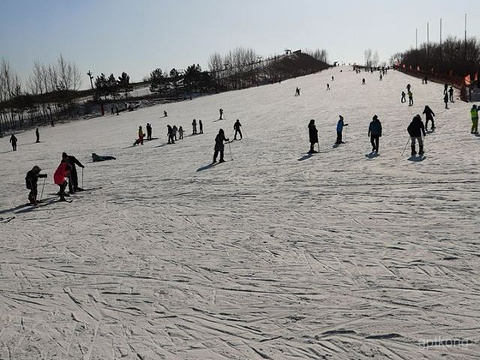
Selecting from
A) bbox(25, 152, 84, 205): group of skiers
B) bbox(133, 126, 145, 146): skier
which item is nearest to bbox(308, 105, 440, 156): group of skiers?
bbox(25, 152, 84, 205): group of skiers

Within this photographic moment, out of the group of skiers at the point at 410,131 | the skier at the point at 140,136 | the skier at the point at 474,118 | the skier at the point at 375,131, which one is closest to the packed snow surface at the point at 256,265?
the group of skiers at the point at 410,131

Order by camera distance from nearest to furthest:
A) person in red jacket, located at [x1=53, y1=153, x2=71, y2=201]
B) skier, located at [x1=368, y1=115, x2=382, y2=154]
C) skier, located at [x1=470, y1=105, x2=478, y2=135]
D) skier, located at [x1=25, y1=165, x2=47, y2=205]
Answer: skier, located at [x1=25, y1=165, x2=47, y2=205] < person in red jacket, located at [x1=53, y1=153, x2=71, y2=201] < skier, located at [x1=368, y1=115, x2=382, y2=154] < skier, located at [x1=470, y1=105, x2=478, y2=135]

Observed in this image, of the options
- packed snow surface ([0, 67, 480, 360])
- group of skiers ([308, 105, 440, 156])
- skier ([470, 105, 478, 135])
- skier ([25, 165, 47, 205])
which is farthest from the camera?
skier ([470, 105, 478, 135])

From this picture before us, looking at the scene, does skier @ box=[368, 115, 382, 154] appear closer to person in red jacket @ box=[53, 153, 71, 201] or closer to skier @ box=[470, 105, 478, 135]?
skier @ box=[470, 105, 478, 135]

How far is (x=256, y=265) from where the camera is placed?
20.9ft

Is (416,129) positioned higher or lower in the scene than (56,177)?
higher

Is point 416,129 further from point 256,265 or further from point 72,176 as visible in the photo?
point 72,176

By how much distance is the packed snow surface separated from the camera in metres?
4.45

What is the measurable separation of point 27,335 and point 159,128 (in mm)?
31734

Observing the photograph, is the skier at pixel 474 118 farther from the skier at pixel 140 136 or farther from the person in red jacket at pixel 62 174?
the skier at pixel 140 136

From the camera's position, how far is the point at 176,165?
57.0ft

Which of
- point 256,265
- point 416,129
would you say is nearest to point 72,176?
point 256,265

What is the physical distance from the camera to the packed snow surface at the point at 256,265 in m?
4.45

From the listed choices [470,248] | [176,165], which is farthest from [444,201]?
[176,165]
